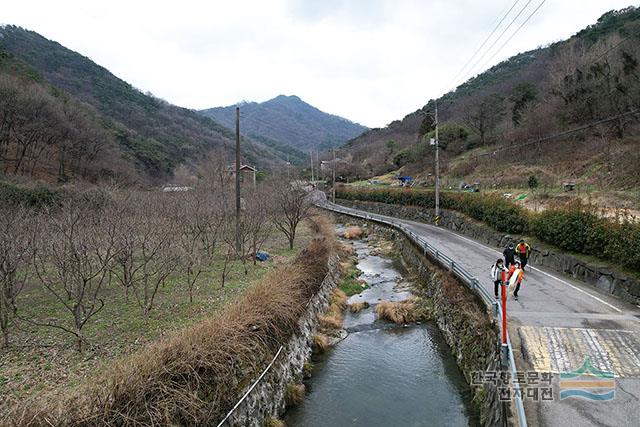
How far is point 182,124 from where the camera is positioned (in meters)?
99.6

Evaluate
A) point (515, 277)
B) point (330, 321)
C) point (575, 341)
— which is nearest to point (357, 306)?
point (330, 321)

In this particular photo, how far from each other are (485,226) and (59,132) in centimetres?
4392

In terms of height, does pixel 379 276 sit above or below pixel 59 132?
below

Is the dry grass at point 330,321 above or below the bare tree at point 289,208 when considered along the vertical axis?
below

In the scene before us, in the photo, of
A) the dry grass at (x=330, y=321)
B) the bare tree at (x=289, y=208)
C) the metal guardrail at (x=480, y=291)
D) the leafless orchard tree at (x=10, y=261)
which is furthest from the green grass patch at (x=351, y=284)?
the leafless orchard tree at (x=10, y=261)

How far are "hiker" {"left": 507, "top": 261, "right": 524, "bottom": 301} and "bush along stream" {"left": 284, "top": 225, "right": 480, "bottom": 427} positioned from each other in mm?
3038

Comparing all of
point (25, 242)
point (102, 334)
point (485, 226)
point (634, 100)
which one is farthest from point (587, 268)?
point (634, 100)

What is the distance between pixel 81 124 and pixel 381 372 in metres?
48.1

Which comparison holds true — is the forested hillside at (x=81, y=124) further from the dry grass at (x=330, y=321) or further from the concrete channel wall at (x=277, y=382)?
the concrete channel wall at (x=277, y=382)

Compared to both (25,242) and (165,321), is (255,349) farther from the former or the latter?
(25,242)

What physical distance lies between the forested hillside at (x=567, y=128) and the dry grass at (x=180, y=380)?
1651 centimetres

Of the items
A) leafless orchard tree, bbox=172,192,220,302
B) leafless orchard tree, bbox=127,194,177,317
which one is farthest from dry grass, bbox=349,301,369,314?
leafless orchard tree, bbox=127,194,177,317

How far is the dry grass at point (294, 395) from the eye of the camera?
10266 mm

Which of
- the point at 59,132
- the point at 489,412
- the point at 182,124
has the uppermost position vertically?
the point at 182,124
